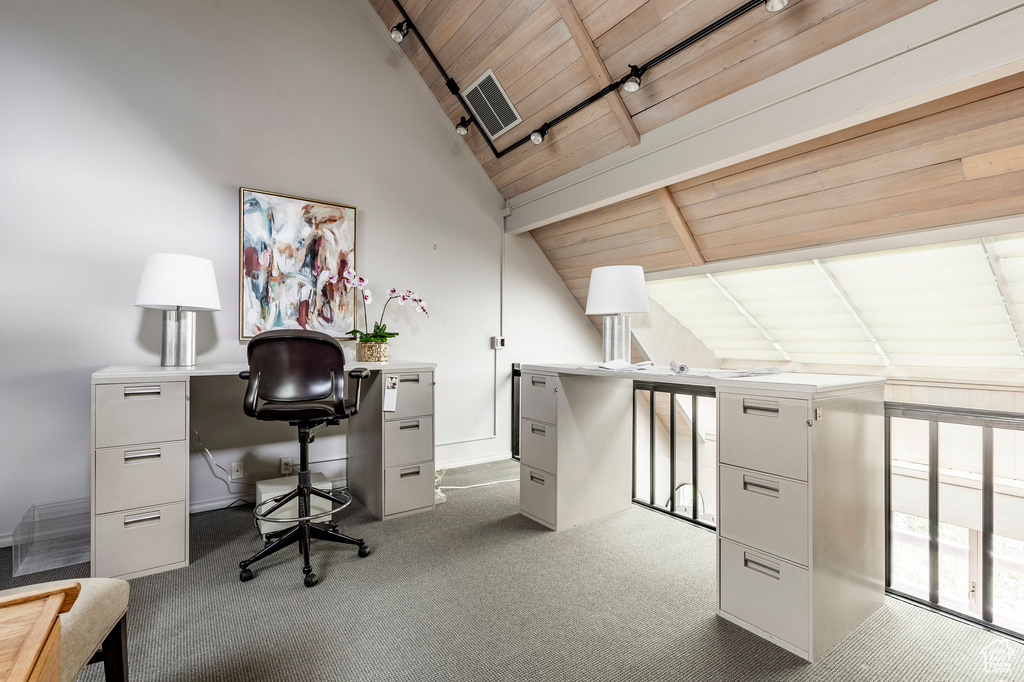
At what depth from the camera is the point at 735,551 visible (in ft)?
5.49

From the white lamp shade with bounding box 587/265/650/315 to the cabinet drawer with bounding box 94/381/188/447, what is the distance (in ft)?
6.46

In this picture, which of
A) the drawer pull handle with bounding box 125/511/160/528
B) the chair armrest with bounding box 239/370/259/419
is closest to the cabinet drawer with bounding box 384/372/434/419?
the chair armrest with bounding box 239/370/259/419

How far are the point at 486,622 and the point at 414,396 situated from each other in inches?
53.5

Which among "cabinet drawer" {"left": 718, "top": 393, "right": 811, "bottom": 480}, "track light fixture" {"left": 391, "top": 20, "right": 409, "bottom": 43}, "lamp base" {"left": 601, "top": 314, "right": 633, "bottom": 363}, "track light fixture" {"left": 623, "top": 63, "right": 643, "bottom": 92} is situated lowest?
"cabinet drawer" {"left": 718, "top": 393, "right": 811, "bottom": 480}

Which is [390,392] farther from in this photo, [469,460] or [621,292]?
[469,460]

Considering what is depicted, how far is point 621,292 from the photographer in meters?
2.39

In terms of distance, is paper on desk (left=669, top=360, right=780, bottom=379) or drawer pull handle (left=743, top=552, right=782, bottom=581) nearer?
drawer pull handle (left=743, top=552, right=782, bottom=581)

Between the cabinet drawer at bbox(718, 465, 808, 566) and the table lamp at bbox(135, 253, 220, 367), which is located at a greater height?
the table lamp at bbox(135, 253, 220, 367)

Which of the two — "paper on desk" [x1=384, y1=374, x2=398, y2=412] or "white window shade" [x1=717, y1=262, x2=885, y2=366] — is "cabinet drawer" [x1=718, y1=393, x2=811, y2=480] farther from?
"white window shade" [x1=717, y1=262, x2=885, y2=366]

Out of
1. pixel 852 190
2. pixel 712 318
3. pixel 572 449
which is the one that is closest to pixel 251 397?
pixel 572 449

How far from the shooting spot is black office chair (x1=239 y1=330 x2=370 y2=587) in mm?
2016

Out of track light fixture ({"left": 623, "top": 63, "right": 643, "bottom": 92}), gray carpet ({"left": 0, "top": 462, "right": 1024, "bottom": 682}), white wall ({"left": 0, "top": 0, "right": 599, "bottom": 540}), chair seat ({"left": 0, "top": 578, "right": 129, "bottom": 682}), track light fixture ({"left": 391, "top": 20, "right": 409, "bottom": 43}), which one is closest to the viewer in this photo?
chair seat ({"left": 0, "top": 578, "right": 129, "bottom": 682})

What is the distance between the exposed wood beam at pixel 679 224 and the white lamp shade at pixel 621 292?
3.07 feet

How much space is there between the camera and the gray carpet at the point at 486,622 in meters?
1.42
